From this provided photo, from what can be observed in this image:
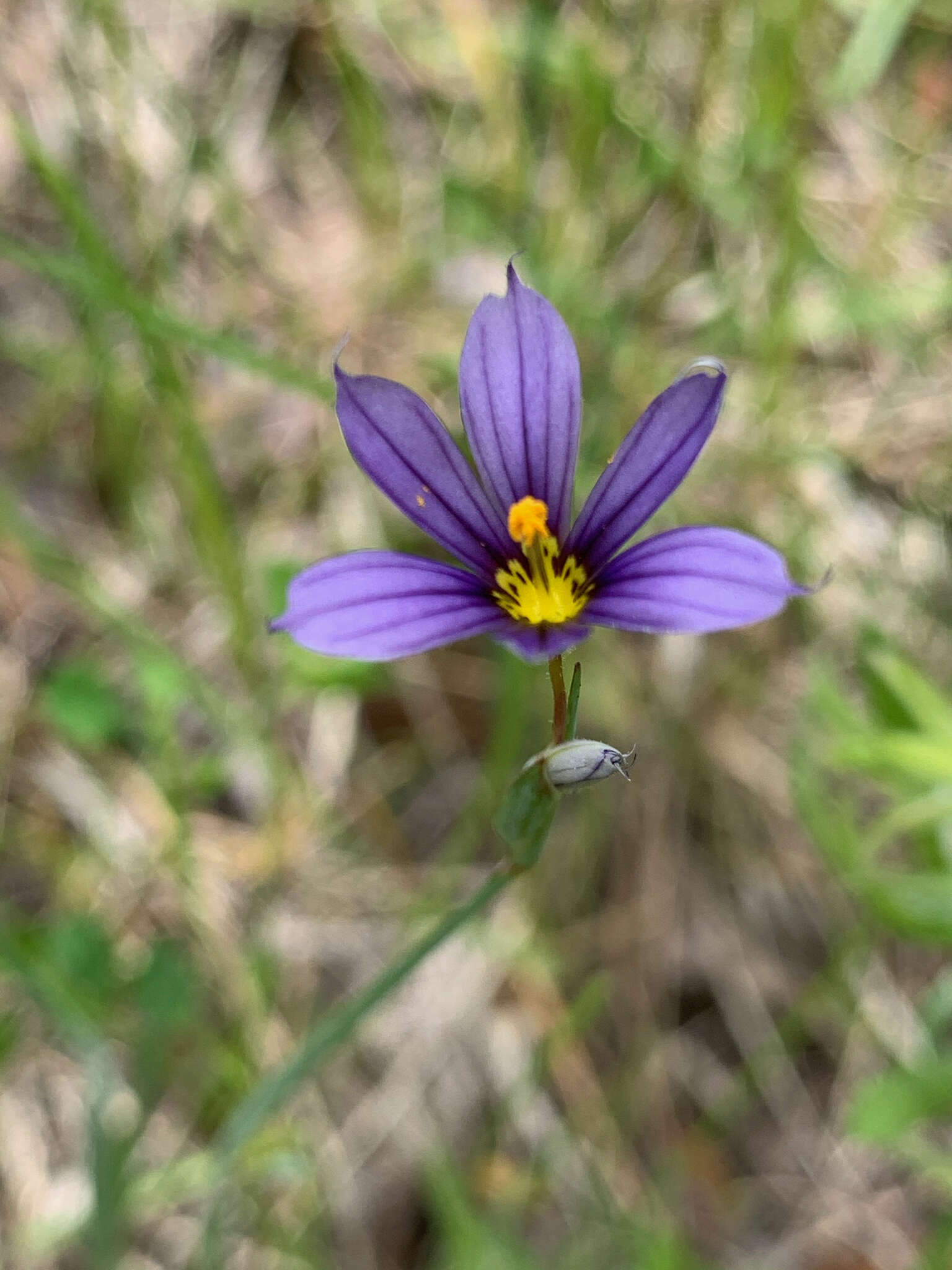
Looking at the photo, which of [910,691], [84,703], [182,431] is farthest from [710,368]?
[84,703]

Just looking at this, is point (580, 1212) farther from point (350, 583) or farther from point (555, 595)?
point (350, 583)

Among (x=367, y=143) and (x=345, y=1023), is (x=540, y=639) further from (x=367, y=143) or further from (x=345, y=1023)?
(x=367, y=143)

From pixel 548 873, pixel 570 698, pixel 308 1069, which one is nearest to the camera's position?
pixel 570 698

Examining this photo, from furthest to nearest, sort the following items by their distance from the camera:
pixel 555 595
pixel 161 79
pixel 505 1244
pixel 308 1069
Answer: pixel 161 79 → pixel 505 1244 → pixel 555 595 → pixel 308 1069

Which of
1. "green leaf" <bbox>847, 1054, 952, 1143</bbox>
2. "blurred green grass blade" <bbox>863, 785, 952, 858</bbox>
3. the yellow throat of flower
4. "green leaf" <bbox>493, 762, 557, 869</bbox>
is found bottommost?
"green leaf" <bbox>847, 1054, 952, 1143</bbox>

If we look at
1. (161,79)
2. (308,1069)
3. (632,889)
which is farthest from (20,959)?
(161,79)

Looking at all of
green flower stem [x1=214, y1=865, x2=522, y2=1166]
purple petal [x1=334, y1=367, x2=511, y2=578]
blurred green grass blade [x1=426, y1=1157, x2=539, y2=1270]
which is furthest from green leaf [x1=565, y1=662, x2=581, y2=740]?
blurred green grass blade [x1=426, y1=1157, x2=539, y2=1270]

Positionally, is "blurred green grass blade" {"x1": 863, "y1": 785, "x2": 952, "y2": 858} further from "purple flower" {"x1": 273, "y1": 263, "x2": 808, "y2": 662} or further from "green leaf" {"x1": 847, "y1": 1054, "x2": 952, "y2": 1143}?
"purple flower" {"x1": 273, "y1": 263, "x2": 808, "y2": 662}
